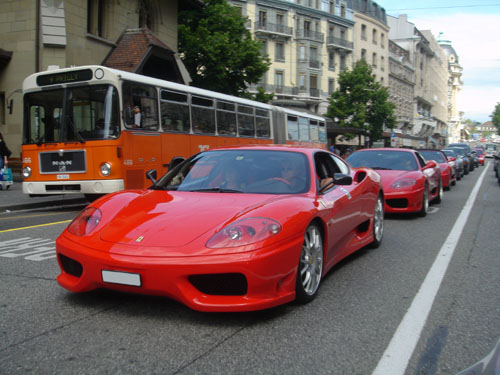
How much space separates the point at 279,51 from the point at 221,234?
49.6m

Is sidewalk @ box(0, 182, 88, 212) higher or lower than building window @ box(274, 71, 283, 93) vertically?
lower

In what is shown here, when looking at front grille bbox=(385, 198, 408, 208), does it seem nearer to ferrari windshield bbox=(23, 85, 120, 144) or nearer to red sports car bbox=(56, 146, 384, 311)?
red sports car bbox=(56, 146, 384, 311)

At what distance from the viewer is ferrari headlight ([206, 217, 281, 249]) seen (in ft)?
11.1

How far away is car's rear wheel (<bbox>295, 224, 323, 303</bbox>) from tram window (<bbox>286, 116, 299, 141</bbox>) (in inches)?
626

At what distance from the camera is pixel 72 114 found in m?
10.8

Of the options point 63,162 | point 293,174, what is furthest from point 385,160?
point 63,162

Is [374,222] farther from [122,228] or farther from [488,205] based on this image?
[488,205]

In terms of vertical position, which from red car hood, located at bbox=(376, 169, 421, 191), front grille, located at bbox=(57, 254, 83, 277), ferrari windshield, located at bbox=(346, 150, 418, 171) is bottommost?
front grille, located at bbox=(57, 254, 83, 277)

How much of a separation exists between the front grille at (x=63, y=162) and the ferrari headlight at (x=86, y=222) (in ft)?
22.6

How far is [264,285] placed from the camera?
3.38 m

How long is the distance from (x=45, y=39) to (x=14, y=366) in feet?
54.7

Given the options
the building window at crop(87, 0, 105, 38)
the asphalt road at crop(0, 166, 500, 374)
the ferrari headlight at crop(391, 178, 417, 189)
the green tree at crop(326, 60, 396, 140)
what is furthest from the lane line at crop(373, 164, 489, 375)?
the green tree at crop(326, 60, 396, 140)

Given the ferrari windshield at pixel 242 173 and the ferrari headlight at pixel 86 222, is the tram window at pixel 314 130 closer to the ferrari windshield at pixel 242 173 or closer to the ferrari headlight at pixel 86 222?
the ferrari windshield at pixel 242 173

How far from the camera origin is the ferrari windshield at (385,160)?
10320 millimetres
